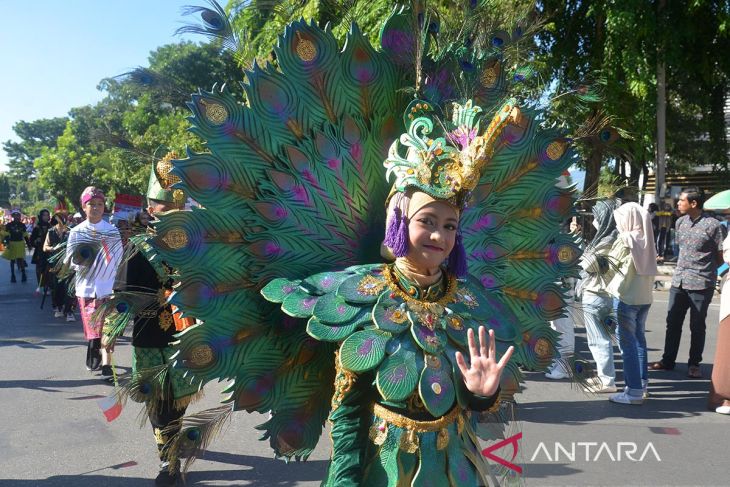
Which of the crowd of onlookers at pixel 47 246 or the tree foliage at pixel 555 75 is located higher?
the tree foliage at pixel 555 75

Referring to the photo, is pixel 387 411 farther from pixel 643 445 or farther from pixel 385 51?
pixel 643 445

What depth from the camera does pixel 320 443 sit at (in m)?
5.11

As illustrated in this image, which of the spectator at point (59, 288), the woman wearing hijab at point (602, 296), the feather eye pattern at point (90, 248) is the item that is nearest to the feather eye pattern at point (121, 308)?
the feather eye pattern at point (90, 248)

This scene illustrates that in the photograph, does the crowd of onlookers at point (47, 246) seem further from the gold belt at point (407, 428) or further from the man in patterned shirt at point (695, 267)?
the man in patterned shirt at point (695, 267)

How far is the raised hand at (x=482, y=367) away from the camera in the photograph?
2.22 m

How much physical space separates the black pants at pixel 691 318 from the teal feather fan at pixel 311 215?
4495mm

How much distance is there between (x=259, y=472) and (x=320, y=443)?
68 centimetres

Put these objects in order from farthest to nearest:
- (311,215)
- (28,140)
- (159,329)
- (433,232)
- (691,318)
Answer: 1. (28,140)
2. (691,318)
3. (159,329)
4. (311,215)
5. (433,232)

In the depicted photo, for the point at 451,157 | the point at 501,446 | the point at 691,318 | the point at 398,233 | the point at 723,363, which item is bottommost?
the point at 723,363

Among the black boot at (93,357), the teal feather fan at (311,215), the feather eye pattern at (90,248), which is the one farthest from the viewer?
the black boot at (93,357)

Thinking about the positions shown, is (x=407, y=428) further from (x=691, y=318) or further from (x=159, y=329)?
(x=691, y=318)

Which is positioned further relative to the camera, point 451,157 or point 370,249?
point 370,249

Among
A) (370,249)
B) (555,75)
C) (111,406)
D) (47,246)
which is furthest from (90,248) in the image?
(47,246)

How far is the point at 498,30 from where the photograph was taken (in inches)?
118
